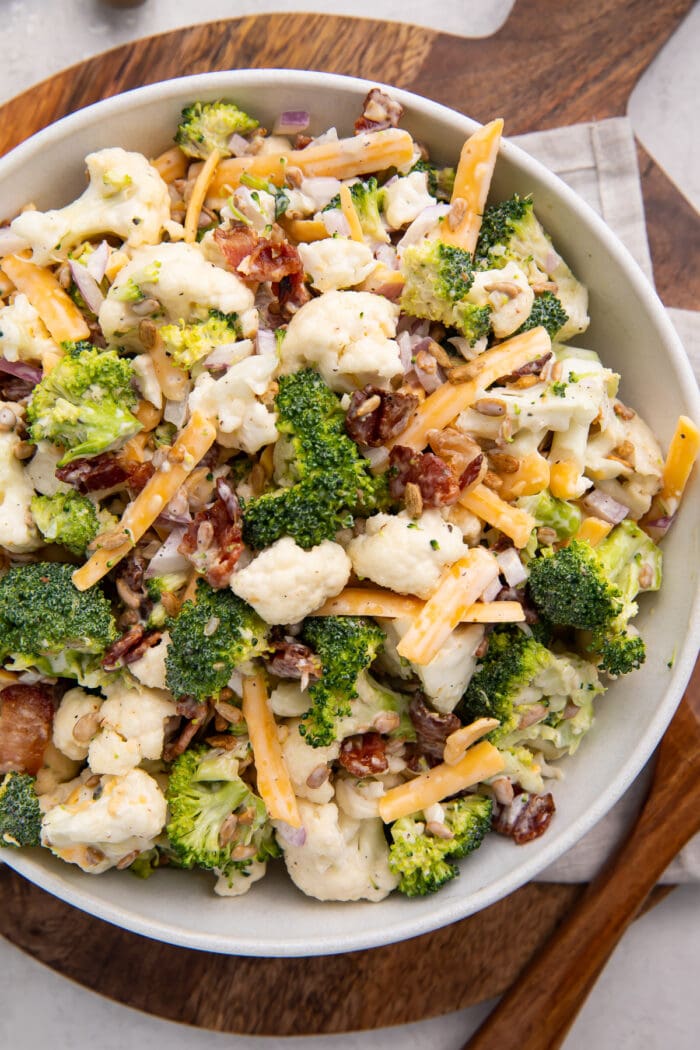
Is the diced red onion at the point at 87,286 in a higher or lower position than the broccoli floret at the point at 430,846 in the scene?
higher

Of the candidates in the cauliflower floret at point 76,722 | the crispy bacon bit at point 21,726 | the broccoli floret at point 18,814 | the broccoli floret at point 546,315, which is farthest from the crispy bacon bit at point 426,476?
the broccoli floret at point 18,814

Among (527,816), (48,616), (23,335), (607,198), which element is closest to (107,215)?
(23,335)

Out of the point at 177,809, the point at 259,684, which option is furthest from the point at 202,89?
the point at 177,809

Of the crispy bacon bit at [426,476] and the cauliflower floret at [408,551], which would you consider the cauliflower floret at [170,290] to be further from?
the cauliflower floret at [408,551]

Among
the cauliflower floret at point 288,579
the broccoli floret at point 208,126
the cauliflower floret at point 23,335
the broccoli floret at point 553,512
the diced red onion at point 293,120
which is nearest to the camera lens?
the cauliflower floret at point 288,579

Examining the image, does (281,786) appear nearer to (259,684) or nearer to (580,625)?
(259,684)

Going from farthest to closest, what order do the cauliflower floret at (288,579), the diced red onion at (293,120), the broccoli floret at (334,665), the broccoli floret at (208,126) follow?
the diced red onion at (293,120), the broccoli floret at (208,126), the broccoli floret at (334,665), the cauliflower floret at (288,579)

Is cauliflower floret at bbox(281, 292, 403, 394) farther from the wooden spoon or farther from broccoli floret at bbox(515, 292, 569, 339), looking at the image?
the wooden spoon
